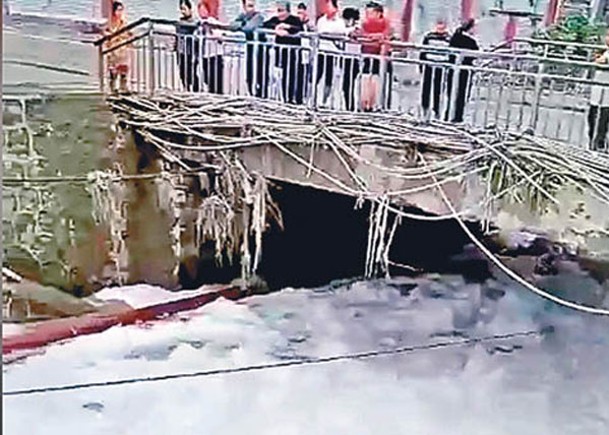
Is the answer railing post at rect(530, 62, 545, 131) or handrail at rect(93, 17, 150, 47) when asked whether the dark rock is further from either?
railing post at rect(530, 62, 545, 131)

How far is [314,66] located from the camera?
380cm

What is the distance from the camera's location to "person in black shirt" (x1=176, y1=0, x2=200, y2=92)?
4.08 meters

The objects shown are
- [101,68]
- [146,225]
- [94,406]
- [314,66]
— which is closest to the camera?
[94,406]

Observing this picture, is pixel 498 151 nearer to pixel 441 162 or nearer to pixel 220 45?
pixel 441 162

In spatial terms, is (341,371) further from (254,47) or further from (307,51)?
(254,47)

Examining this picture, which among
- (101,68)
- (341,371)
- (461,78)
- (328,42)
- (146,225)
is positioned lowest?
(341,371)

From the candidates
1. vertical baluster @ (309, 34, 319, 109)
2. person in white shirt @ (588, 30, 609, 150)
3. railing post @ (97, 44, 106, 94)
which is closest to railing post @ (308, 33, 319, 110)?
vertical baluster @ (309, 34, 319, 109)

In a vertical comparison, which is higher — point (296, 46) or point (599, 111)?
point (296, 46)

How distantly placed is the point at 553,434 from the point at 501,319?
68.9 inches

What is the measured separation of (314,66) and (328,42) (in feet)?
0.43

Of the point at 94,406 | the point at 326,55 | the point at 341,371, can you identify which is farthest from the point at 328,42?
the point at 94,406

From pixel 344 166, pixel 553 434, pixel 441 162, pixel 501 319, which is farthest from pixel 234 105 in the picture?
pixel 553 434

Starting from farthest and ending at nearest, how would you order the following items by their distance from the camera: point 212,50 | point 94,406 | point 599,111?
point 212,50 → point 599,111 → point 94,406

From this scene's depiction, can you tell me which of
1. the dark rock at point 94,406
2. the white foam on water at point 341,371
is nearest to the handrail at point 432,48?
the white foam on water at point 341,371
